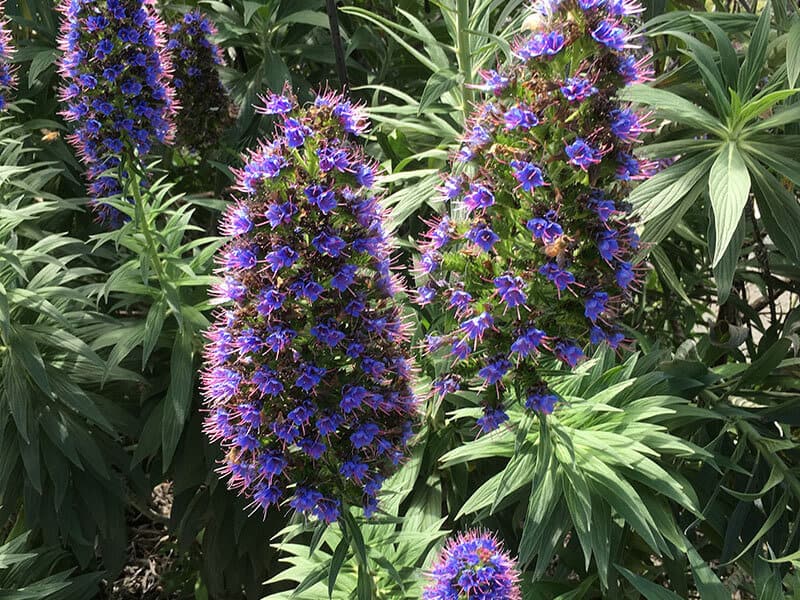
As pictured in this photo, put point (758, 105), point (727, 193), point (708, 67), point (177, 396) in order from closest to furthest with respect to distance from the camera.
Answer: point (727, 193) < point (758, 105) < point (708, 67) < point (177, 396)

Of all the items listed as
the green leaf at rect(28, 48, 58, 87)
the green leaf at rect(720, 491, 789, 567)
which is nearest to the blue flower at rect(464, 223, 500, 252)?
the green leaf at rect(720, 491, 789, 567)

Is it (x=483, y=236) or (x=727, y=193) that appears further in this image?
(x=727, y=193)

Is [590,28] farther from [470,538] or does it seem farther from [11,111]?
[11,111]

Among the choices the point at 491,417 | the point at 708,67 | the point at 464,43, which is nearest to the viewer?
the point at 491,417

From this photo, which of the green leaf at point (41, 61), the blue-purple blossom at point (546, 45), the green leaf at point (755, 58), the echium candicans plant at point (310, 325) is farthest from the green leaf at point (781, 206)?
the green leaf at point (41, 61)

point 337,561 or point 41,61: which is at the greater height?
point 41,61

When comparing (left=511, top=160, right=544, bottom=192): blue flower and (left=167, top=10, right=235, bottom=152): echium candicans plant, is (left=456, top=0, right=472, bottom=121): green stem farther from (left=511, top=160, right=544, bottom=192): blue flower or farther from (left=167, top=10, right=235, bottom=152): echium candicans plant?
(left=167, top=10, right=235, bottom=152): echium candicans plant

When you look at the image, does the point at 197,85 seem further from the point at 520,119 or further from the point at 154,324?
the point at 520,119

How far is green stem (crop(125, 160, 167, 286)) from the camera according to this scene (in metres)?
2.47

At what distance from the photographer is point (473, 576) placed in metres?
1.62

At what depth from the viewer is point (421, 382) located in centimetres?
240

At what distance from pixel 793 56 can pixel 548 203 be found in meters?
1.01

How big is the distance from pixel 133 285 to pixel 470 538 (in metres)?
1.36

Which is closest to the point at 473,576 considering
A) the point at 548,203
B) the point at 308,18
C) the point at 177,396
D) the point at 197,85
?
the point at 548,203
